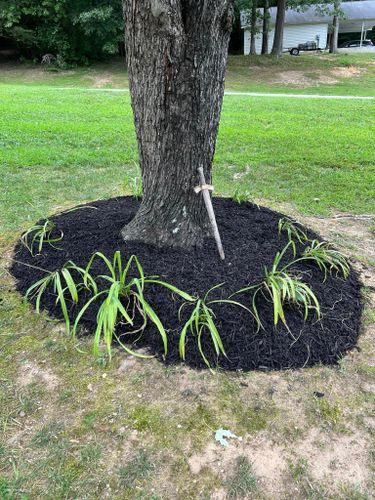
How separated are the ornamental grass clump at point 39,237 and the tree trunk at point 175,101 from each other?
2.08 ft

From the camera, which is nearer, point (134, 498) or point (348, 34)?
point (134, 498)

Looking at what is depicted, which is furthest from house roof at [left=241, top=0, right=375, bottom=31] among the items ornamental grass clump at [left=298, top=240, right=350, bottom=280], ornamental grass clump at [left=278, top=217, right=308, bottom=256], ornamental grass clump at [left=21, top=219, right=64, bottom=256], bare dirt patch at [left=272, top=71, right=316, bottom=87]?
ornamental grass clump at [left=21, top=219, right=64, bottom=256]

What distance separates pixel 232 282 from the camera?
2641 millimetres

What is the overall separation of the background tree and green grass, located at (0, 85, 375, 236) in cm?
1344

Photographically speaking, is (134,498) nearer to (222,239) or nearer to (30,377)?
(30,377)

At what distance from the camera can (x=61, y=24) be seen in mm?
21609

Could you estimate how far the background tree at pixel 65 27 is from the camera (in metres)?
19.8

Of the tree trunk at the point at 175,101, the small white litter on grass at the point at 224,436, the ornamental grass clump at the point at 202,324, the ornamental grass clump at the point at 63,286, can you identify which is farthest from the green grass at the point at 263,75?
the small white litter on grass at the point at 224,436

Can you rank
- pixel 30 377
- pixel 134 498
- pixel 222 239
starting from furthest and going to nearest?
pixel 222 239 → pixel 30 377 → pixel 134 498

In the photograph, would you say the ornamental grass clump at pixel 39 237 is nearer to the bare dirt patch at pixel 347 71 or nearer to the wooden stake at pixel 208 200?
the wooden stake at pixel 208 200

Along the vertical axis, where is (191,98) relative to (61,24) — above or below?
below

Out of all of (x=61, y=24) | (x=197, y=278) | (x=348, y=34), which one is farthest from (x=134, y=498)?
(x=348, y=34)

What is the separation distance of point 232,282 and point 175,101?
3.99 ft

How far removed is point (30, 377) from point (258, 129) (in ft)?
20.8
